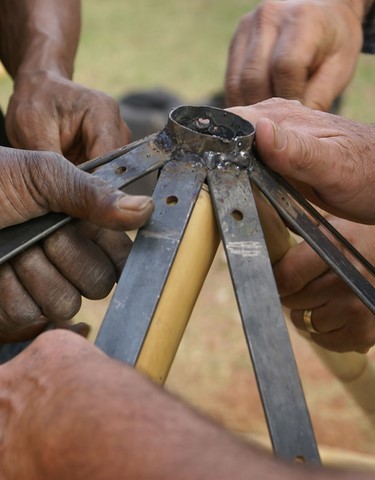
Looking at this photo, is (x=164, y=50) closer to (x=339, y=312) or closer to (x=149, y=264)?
(x=339, y=312)

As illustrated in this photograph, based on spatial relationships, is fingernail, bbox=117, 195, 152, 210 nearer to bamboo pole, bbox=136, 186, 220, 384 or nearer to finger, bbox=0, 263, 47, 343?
bamboo pole, bbox=136, 186, 220, 384

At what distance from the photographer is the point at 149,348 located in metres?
0.81

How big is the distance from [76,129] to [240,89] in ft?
1.25

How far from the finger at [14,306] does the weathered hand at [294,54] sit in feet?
2.31

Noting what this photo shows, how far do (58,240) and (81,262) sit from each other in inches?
2.2

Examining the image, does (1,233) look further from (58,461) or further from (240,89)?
(240,89)

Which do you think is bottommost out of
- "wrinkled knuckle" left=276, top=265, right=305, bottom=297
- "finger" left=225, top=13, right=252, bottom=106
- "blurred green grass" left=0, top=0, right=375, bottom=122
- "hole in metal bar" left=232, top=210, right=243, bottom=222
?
"blurred green grass" left=0, top=0, right=375, bottom=122

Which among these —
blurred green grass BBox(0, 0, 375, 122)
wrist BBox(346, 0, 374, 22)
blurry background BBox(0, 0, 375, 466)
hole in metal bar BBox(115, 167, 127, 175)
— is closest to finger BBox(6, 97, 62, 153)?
hole in metal bar BBox(115, 167, 127, 175)

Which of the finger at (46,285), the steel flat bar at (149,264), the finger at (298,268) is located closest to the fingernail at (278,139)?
the steel flat bar at (149,264)

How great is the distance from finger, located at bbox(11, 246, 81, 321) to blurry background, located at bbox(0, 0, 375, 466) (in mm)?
1544

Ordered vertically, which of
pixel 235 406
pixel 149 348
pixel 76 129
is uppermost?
pixel 149 348

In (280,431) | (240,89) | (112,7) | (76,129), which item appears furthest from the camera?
(112,7)

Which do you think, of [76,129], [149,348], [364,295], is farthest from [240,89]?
[149,348]

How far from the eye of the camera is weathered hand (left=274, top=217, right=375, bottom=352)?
3.92 ft
